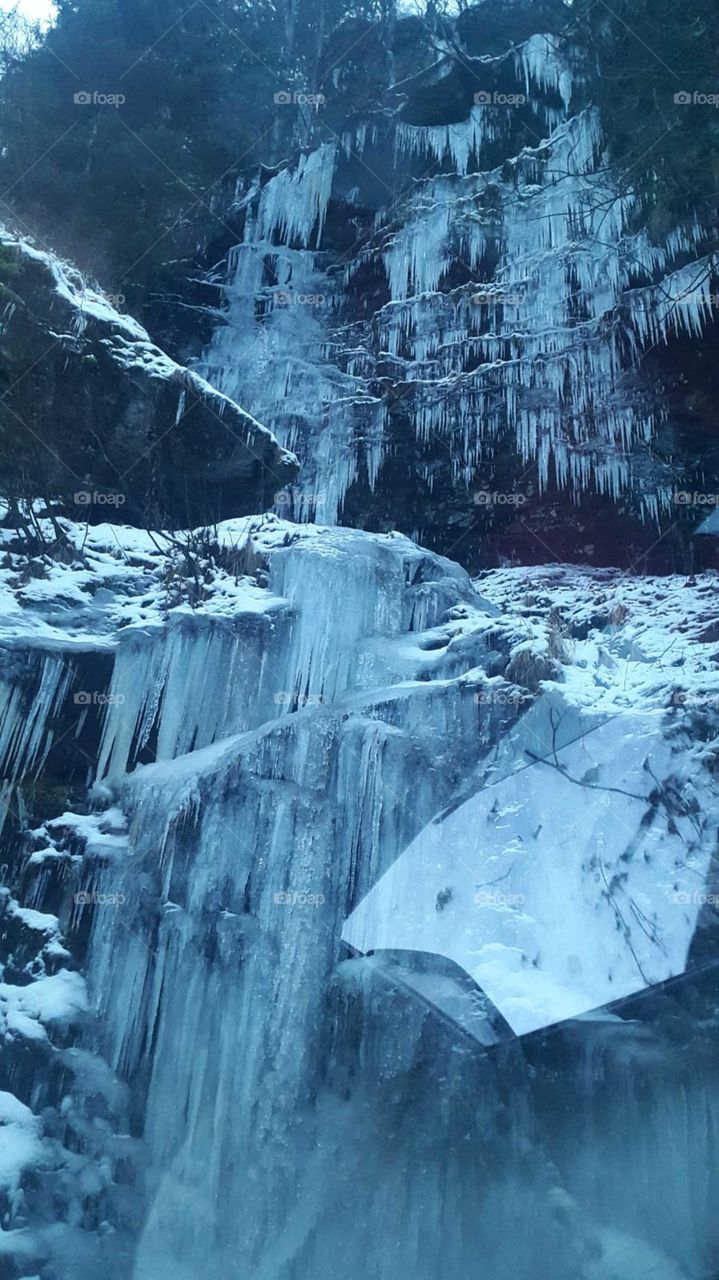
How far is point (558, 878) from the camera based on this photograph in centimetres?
765

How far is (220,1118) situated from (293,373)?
9367mm

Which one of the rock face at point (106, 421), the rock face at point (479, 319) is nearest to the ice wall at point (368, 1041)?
the rock face at point (106, 421)

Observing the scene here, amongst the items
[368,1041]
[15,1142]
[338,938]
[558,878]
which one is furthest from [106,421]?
[15,1142]

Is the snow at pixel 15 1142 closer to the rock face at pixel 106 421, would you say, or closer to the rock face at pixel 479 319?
the rock face at pixel 106 421

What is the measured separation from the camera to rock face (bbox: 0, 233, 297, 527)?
350 inches

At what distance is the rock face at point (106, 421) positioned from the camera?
29.1ft

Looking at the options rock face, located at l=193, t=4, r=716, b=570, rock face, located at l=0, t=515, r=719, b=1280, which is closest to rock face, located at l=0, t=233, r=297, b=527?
rock face, located at l=0, t=515, r=719, b=1280

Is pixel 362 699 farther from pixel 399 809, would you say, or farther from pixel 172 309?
pixel 172 309

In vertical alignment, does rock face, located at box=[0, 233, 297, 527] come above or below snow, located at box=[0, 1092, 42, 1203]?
above

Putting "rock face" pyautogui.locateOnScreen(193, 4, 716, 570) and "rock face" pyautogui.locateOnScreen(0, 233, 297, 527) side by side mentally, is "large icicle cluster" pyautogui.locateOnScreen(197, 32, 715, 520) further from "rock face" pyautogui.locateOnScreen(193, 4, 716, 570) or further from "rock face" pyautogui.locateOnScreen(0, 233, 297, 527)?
"rock face" pyautogui.locateOnScreen(0, 233, 297, 527)

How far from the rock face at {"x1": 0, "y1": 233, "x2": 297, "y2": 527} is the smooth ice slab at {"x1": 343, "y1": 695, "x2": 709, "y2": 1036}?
3.81 m

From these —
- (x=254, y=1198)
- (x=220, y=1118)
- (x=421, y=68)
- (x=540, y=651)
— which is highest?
(x=421, y=68)

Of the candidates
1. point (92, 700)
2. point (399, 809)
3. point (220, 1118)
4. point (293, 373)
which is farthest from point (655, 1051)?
point (293, 373)

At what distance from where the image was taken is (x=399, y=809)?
766 cm
